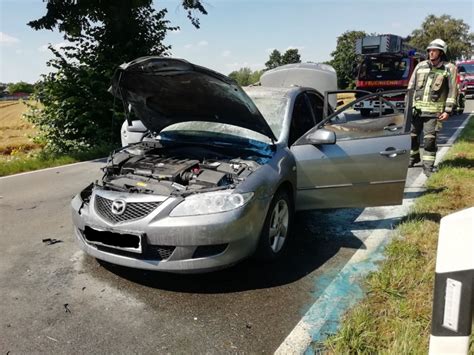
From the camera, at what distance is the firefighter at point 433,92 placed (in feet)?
19.9

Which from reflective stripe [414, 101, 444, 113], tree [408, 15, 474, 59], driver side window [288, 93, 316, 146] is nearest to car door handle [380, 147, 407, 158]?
driver side window [288, 93, 316, 146]

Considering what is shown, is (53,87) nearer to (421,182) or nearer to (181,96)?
(181,96)

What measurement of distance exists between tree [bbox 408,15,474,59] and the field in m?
56.0

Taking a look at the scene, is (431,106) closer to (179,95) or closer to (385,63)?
(179,95)

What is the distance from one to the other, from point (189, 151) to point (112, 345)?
209 centimetres

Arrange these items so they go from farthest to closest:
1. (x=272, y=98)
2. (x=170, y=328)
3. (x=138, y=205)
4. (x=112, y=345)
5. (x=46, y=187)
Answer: (x=46, y=187)
(x=272, y=98)
(x=138, y=205)
(x=170, y=328)
(x=112, y=345)

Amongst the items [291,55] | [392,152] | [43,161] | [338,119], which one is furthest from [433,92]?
[291,55]

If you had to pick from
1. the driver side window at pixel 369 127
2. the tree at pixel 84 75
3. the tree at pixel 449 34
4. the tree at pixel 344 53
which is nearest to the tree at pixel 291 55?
the tree at pixel 344 53

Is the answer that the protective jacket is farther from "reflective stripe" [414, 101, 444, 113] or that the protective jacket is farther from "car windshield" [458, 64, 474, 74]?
"car windshield" [458, 64, 474, 74]

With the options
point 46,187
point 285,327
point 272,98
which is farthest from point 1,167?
point 285,327

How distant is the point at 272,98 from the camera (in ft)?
14.8

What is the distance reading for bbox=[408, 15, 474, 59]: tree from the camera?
208 feet

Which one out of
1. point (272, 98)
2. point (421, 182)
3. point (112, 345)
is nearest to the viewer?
point (112, 345)

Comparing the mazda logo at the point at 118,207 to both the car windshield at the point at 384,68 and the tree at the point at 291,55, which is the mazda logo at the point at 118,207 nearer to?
the car windshield at the point at 384,68
